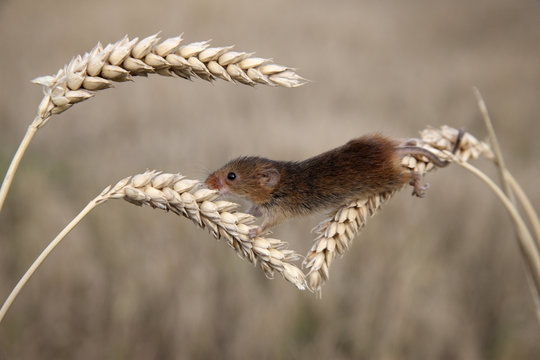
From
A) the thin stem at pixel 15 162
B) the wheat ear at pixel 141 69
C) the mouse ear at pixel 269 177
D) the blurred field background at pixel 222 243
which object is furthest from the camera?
the blurred field background at pixel 222 243

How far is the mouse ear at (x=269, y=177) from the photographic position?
6.01 ft

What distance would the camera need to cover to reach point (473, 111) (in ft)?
32.7

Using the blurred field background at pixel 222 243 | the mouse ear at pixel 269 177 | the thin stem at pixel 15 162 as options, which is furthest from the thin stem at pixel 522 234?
the thin stem at pixel 15 162

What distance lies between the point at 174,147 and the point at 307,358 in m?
4.44

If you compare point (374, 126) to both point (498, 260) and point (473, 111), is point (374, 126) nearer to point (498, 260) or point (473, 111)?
point (473, 111)

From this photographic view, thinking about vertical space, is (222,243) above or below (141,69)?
below

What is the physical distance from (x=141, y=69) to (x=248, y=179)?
1004 mm

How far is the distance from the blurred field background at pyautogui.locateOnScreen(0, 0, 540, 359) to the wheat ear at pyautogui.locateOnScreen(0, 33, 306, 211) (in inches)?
35.7

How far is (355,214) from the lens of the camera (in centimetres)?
131

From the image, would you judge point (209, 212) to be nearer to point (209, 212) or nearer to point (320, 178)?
point (209, 212)

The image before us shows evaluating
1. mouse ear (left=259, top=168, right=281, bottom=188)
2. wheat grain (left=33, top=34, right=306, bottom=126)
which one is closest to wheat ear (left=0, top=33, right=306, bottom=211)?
wheat grain (left=33, top=34, right=306, bottom=126)

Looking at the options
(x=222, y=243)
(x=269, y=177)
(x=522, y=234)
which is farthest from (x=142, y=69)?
(x=222, y=243)

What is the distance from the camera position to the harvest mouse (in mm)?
1440

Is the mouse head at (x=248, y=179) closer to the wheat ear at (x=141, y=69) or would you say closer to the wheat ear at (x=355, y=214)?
the wheat ear at (x=355, y=214)
